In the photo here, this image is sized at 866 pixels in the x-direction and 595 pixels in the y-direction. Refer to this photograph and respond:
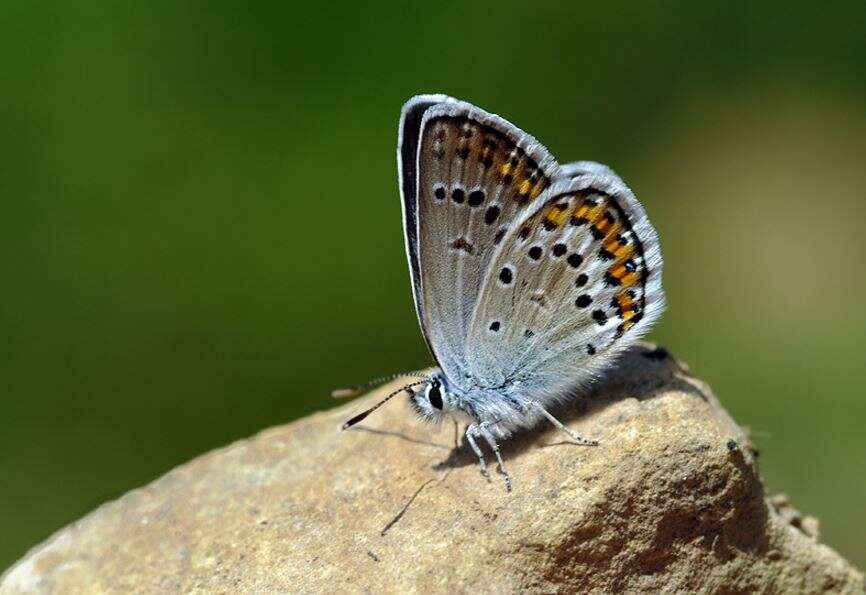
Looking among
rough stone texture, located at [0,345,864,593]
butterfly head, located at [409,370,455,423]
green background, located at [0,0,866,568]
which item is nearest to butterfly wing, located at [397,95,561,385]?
butterfly head, located at [409,370,455,423]

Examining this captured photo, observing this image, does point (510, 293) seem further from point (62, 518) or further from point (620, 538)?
point (62, 518)

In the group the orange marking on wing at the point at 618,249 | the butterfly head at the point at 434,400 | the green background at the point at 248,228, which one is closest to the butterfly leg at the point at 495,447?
the butterfly head at the point at 434,400

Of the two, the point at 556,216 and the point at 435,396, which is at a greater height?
the point at 556,216

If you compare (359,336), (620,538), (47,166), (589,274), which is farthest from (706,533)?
(47,166)

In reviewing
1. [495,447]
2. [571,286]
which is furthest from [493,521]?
[571,286]

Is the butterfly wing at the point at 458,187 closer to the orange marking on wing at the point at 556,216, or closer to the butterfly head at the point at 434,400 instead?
the orange marking on wing at the point at 556,216

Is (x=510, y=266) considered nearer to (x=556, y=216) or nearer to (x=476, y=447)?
(x=556, y=216)
